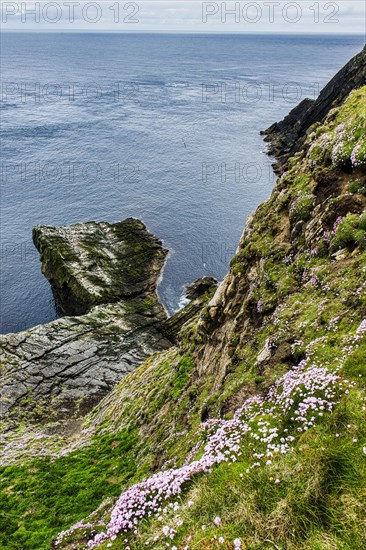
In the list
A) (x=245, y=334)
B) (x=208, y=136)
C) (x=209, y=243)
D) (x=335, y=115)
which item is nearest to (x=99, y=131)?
(x=208, y=136)

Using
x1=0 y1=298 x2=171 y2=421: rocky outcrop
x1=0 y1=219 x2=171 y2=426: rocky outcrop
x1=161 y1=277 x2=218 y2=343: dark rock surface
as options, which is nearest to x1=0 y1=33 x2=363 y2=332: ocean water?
x1=0 y1=219 x2=171 y2=426: rocky outcrop

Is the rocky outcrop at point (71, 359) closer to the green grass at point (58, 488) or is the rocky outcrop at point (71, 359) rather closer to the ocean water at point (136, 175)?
the ocean water at point (136, 175)

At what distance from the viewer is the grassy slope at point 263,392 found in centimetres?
918

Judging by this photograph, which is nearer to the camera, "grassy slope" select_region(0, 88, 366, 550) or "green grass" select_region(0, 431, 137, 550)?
"grassy slope" select_region(0, 88, 366, 550)

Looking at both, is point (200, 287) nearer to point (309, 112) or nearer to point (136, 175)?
point (136, 175)

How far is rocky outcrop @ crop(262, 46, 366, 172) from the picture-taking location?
99812mm

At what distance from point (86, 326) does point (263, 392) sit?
40.9 m

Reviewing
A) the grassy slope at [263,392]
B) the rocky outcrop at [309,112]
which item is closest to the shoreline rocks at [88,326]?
the grassy slope at [263,392]

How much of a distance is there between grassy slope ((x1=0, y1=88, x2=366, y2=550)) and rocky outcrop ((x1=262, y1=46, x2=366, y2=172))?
3035 inches

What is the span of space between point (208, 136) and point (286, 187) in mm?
115397

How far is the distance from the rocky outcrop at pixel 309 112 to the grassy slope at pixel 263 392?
77088 mm

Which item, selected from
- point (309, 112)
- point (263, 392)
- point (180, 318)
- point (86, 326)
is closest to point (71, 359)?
point (86, 326)

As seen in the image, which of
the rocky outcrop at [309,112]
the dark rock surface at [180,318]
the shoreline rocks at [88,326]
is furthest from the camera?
the rocky outcrop at [309,112]

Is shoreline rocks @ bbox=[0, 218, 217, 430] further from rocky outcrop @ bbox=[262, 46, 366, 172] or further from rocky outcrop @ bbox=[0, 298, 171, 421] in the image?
rocky outcrop @ bbox=[262, 46, 366, 172]
